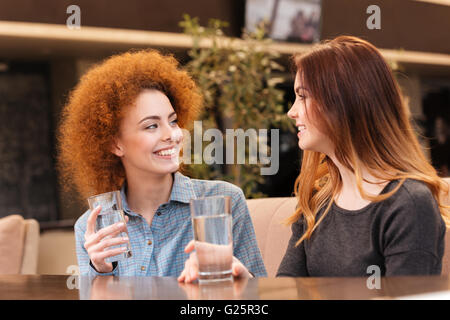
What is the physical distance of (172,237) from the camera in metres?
1.69

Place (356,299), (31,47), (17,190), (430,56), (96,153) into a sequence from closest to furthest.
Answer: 1. (356,299)
2. (96,153)
3. (31,47)
4. (17,190)
5. (430,56)

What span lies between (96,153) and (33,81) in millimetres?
4375

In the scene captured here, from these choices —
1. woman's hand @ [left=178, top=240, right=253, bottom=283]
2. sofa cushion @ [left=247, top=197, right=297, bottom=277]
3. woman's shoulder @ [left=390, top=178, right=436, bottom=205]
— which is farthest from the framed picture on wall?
woman's hand @ [left=178, top=240, right=253, bottom=283]

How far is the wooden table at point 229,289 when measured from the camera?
717mm

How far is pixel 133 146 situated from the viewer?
1.72 metres

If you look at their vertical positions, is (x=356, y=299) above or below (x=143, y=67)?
below

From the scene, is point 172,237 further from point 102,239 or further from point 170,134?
point 102,239

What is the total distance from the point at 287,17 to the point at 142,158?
152 inches

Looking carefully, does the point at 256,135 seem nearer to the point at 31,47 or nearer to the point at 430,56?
the point at 31,47

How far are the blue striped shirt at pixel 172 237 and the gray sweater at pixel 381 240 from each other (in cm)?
23

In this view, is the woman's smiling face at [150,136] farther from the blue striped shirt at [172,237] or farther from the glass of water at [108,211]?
the glass of water at [108,211]

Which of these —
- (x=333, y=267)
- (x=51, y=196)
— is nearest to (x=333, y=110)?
(x=333, y=267)

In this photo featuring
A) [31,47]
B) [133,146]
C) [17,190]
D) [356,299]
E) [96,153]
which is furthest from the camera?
[17,190]

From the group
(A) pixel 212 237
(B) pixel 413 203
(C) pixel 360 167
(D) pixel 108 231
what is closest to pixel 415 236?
(B) pixel 413 203
